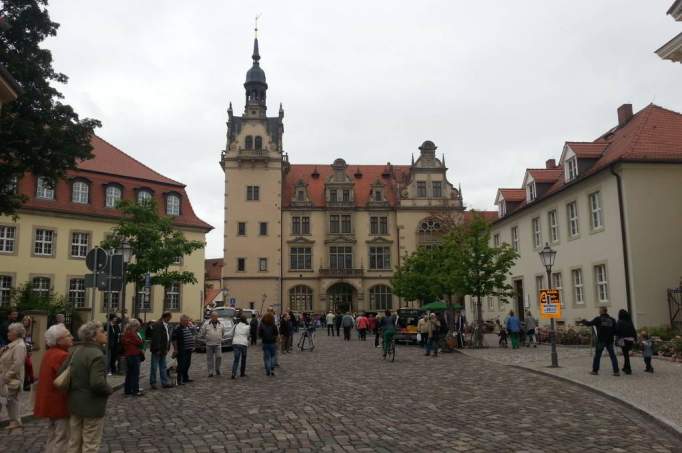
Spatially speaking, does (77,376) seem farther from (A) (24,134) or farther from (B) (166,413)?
(A) (24,134)

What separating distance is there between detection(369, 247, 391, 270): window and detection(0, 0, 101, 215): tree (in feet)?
125

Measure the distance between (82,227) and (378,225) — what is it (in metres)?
29.7

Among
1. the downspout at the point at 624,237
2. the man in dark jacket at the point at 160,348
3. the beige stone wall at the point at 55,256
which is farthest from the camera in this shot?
the beige stone wall at the point at 55,256

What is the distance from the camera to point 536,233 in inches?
1292

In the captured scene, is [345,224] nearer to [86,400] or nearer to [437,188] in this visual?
[437,188]

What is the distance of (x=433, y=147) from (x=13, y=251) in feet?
126

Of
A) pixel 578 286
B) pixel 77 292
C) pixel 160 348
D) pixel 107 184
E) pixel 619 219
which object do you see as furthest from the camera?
pixel 107 184

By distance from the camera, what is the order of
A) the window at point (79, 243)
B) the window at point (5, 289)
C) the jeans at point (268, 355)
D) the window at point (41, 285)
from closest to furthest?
the jeans at point (268, 355) → the window at point (5, 289) → the window at point (41, 285) → the window at point (79, 243)

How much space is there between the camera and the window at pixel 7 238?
3419cm

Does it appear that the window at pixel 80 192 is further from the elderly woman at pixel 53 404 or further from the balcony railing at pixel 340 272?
the elderly woman at pixel 53 404

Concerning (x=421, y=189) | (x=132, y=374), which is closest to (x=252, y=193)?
(x=421, y=189)

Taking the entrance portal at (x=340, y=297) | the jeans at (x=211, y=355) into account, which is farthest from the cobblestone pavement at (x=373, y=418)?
the entrance portal at (x=340, y=297)

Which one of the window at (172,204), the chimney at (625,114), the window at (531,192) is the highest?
the chimney at (625,114)

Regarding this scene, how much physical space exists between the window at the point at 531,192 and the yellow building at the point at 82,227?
21024mm
